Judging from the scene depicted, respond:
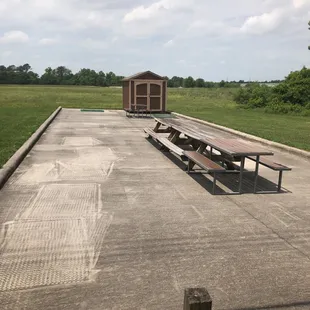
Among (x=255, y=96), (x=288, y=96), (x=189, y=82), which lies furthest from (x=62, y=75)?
(x=288, y=96)

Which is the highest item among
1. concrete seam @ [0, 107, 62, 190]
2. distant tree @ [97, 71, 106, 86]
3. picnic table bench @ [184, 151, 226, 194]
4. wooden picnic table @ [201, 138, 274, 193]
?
wooden picnic table @ [201, 138, 274, 193]

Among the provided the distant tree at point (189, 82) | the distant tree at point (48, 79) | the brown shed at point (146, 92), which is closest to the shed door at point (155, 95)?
the brown shed at point (146, 92)

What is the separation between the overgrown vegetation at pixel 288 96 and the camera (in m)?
25.3

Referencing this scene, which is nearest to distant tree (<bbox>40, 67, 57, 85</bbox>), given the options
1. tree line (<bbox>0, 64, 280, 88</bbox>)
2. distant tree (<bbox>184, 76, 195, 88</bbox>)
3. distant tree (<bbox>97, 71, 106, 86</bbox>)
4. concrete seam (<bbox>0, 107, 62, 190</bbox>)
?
tree line (<bbox>0, 64, 280, 88</bbox>)

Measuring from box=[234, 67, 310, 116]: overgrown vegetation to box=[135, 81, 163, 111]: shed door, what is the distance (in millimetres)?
9230

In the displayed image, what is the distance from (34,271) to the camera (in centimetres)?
293

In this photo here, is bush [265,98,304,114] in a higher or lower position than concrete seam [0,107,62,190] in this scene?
lower

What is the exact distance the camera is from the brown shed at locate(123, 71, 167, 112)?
63.8 feet

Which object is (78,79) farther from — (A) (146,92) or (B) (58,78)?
(A) (146,92)

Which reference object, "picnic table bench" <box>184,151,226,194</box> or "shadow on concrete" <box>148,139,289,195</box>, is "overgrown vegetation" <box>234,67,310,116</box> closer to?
"shadow on concrete" <box>148,139,289,195</box>

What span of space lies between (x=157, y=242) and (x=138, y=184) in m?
2.10

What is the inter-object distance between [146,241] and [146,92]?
1676 centimetres

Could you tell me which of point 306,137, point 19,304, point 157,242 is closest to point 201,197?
point 157,242

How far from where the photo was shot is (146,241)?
3529 mm
